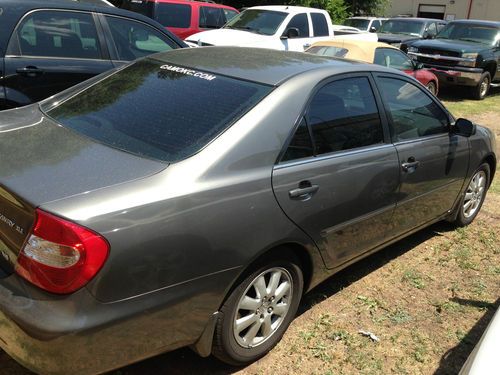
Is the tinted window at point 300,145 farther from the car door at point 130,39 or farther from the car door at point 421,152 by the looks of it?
the car door at point 130,39

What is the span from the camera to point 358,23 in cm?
2220

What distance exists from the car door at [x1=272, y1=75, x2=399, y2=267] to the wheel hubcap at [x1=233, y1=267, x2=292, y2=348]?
1.02ft

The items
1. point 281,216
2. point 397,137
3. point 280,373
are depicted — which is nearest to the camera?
point 281,216

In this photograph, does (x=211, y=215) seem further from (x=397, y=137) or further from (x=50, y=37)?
(x=50, y=37)

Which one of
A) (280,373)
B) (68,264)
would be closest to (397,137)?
(280,373)

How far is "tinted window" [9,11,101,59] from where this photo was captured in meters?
4.86

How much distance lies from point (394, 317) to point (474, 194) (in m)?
2.07

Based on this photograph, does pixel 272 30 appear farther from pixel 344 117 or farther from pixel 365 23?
pixel 365 23

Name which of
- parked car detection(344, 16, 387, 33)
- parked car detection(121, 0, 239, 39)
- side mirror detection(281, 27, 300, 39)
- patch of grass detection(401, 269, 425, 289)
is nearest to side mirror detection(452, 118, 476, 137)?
patch of grass detection(401, 269, 425, 289)

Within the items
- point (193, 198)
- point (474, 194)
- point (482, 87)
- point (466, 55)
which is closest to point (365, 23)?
point (482, 87)

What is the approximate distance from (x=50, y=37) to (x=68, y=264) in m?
3.66

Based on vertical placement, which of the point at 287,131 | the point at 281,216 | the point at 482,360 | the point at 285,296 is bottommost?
the point at 285,296

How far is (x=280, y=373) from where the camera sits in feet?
9.43

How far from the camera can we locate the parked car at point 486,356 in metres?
2.02
